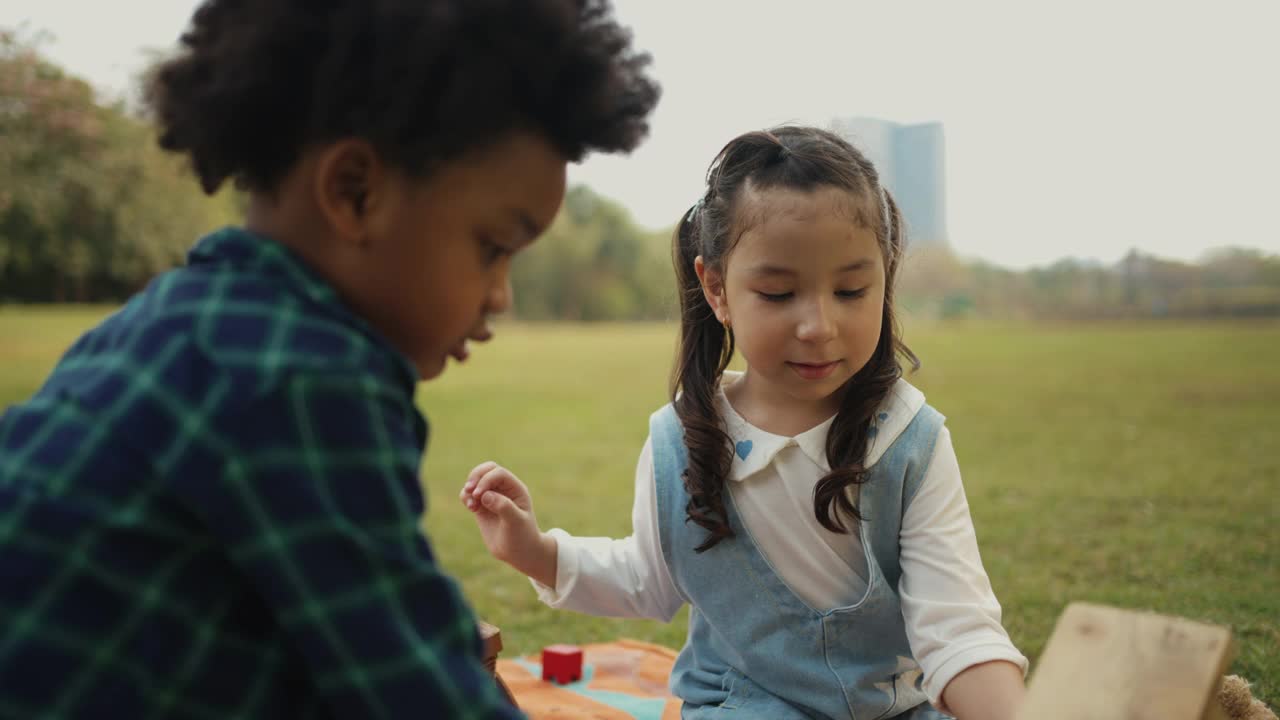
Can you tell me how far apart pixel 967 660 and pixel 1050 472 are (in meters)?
5.40

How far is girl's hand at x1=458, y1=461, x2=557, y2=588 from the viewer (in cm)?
220

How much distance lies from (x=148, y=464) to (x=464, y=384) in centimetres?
1504

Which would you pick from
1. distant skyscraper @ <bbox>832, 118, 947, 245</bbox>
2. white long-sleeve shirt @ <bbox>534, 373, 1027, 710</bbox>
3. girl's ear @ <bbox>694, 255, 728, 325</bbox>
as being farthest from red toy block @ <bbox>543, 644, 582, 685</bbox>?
distant skyscraper @ <bbox>832, 118, 947, 245</bbox>

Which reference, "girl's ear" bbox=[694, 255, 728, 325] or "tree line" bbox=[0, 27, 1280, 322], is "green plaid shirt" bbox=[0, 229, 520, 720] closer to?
"tree line" bbox=[0, 27, 1280, 322]

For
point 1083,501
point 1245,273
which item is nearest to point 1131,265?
point 1245,273

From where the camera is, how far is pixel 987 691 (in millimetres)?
1834

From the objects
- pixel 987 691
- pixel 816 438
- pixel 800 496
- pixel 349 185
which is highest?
pixel 349 185

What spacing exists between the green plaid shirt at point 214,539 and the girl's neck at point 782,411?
4.20 feet

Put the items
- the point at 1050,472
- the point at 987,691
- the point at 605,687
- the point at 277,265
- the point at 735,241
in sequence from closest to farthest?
the point at 277,265, the point at 987,691, the point at 735,241, the point at 605,687, the point at 1050,472

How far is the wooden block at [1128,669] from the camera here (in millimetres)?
1188

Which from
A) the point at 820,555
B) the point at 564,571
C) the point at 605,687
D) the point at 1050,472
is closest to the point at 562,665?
the point at 605,687

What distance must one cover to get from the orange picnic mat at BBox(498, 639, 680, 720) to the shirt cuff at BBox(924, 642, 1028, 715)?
83 cm

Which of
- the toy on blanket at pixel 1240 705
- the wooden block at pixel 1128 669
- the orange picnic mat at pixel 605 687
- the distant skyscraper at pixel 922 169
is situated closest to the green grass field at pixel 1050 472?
the orange picnic mat at pixel 605 687

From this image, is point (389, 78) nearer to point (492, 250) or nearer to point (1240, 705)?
point (492, 250)
